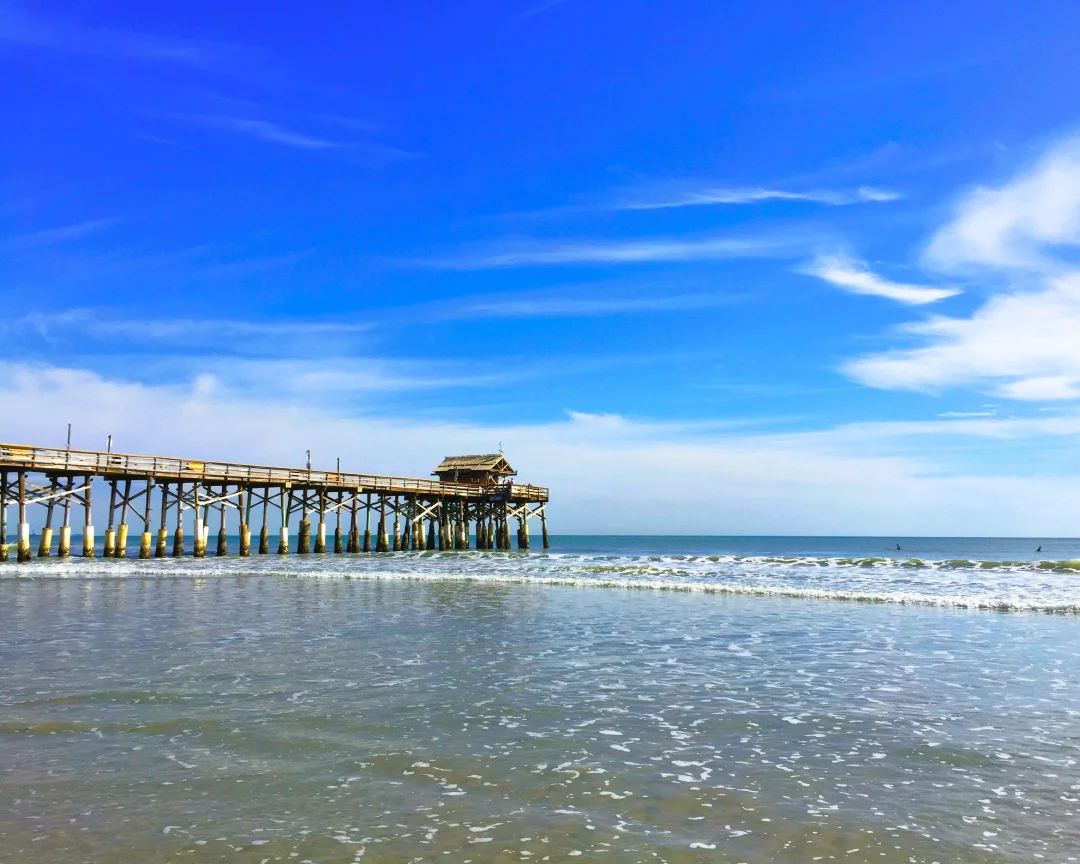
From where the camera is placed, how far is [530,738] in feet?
25.0

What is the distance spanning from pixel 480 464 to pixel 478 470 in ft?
1.59

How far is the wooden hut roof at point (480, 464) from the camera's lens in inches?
2280

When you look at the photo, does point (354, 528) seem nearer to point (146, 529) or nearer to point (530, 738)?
point (146, 529)

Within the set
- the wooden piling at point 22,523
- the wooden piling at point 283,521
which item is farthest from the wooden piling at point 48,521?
the wooden piling at point 283,521

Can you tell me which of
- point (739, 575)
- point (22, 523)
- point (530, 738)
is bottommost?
point (530, 738)

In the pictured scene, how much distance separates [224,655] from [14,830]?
21.4 feet

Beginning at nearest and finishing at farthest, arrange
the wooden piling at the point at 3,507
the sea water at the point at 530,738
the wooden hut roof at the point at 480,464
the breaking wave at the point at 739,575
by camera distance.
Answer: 1. the sea water at the point at 530,738
2. the breaking wave at the point at 739,575
3. the wooden piling at the point at 3,507
4. the wooden hut roof at the point at 480,464

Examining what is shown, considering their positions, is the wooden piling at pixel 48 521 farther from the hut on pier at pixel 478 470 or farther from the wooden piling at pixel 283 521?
the hut on pier at pixel 478 470

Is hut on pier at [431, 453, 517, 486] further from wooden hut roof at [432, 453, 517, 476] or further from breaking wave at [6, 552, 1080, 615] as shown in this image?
breaking wave at [6, 552, 1080, 615]

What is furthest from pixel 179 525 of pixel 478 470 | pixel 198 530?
pixel 478 470

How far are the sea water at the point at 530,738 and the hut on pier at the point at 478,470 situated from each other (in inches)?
1606

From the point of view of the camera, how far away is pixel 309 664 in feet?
36.3

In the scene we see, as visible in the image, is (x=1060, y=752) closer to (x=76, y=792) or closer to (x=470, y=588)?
(x=76, y=792)

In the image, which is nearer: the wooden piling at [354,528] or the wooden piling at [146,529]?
the wooden piling at [146,529]
